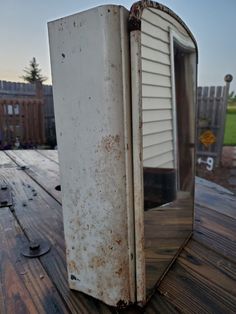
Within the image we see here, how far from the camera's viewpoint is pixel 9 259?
83 cm

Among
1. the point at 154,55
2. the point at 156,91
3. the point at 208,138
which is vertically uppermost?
the point at 154,55

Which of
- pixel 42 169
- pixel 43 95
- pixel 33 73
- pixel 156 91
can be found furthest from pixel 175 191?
pixel 33 73

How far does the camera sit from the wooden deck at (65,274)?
24.8 inches

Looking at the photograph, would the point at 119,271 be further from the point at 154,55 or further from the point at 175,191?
the point at 154,55

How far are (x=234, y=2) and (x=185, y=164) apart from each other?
4.49 meters

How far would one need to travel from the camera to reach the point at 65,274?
29.6 inches

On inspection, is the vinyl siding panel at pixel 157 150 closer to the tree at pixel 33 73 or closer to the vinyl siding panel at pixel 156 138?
the vinyl siding panel at pixel 156 138

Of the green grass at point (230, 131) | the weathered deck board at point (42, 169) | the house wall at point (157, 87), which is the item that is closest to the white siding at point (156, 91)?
the house wall at point (157, 87)

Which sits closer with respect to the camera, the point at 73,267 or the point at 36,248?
the point at 73,267

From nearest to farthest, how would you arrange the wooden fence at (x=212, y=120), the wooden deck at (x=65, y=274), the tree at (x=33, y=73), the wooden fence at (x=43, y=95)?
the wooden deck at (x=65, y=274)
the wooden fence at (x=212, y=120)
the wooden fence at (x=43, y=95)
the tree at (x=33, y=73)

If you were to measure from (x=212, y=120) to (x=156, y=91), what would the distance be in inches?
223

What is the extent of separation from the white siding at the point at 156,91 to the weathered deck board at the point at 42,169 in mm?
855

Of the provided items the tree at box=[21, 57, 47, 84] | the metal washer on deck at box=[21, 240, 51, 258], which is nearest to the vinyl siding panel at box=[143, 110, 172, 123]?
the metal washer on deck at box=[21, 240, 51, 258]

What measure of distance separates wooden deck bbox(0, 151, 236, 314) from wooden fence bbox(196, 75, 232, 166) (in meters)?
4.73
